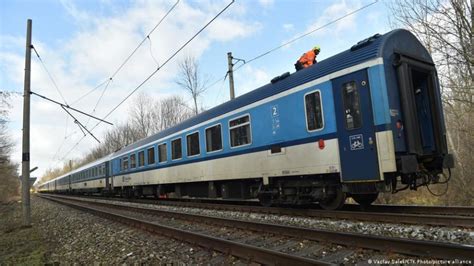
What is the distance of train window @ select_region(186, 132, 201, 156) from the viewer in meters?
13.5

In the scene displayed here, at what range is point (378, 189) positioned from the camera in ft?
22.9

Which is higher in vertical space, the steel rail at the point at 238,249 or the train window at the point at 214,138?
the train window at the point at 214,138

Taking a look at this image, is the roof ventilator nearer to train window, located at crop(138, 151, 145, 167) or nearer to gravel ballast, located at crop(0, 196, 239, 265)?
gravel ballast, located at crop(0, 196, 239, 265)

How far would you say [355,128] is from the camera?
739 cm

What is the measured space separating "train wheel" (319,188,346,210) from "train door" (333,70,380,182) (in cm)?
75

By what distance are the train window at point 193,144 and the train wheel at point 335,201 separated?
5.83 m

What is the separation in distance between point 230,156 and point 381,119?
5.43 metres

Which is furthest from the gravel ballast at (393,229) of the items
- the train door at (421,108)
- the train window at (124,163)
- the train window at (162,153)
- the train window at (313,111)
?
the train window at (124,163)

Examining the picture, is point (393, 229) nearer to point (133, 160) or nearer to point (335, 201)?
point (335, 201)

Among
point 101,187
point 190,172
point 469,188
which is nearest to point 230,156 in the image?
point 190,172

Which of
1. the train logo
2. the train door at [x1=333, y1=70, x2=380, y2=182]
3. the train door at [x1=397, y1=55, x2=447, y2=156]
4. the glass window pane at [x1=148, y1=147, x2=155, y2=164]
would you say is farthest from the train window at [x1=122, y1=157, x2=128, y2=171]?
Answer: the train door at [x1=397, y1=55, x2=447, y2=156]

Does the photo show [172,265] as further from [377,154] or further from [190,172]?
[190,172]

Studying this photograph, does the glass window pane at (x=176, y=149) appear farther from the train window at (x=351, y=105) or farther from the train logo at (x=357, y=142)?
the train logo at (x=357, y=142)

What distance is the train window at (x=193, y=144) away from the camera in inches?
533
